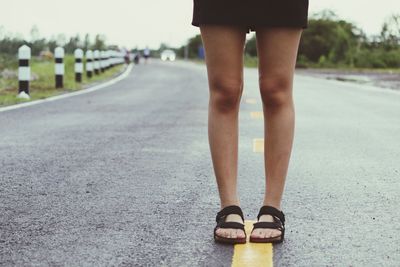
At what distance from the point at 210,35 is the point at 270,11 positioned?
0.26 metres

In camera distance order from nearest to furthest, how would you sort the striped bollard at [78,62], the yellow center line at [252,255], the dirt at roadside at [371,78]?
→ 1. the yellow center line at [252,255]
2. the striped bollard at [78,62]
3. the dirt at roadside at [371,78]

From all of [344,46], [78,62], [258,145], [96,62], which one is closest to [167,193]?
[258,145]

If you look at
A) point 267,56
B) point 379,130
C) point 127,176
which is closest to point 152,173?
point 127,176

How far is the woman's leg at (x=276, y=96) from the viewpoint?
3055mm

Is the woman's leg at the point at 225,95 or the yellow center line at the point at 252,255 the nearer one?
the yellow center line at the point at 252,255

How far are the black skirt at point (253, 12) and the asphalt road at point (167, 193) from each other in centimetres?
86

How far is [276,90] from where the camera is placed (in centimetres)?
314

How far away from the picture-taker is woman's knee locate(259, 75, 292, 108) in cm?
313

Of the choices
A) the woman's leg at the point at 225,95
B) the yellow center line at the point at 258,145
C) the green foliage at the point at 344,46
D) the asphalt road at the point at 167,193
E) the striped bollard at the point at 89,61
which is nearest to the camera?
the asphalt road at the point at 167,193

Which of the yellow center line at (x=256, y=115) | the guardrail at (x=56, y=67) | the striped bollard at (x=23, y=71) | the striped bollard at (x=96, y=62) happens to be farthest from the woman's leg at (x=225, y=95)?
the striped bollard at (x=96, y=62)

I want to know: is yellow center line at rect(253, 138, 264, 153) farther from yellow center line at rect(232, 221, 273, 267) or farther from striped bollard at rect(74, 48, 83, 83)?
striped bollard at rect(74, 48, 83, 83)

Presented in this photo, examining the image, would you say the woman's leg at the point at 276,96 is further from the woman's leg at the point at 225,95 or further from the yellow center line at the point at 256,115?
the yellow center line at the point at 256,115

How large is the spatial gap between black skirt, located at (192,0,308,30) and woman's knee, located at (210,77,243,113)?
248 millimetres

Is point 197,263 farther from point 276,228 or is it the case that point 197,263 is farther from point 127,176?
point 127,176
